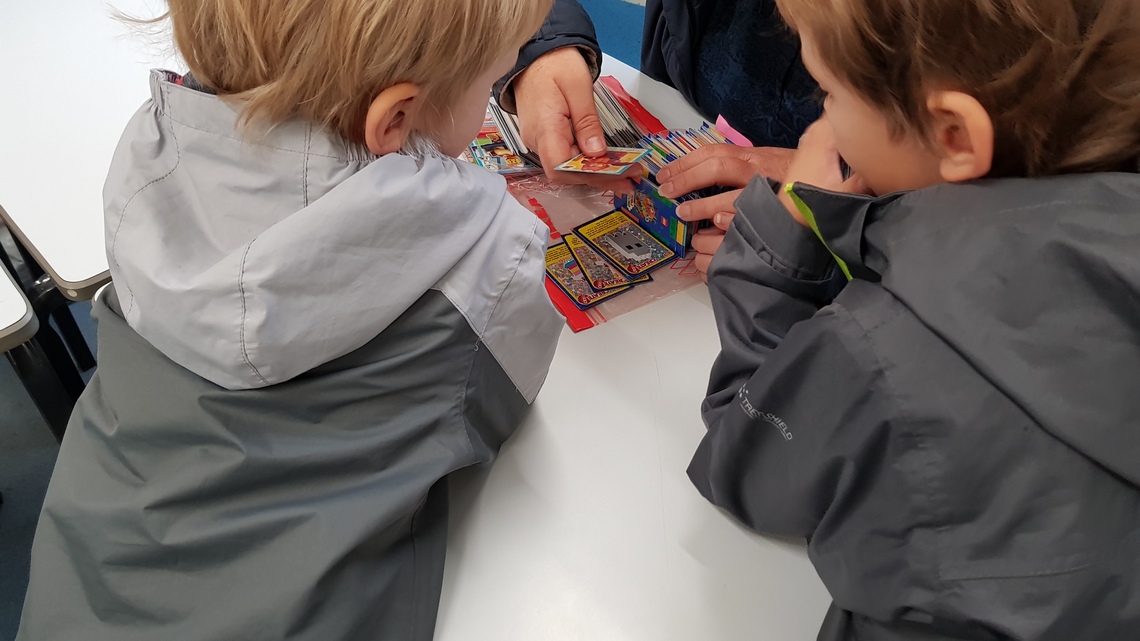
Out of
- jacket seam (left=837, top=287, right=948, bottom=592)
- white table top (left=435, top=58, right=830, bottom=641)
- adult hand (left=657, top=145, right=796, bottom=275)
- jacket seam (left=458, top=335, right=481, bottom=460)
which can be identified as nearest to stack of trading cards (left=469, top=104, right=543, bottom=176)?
adult hand (left=657, top=145, right=796, bottom=275)

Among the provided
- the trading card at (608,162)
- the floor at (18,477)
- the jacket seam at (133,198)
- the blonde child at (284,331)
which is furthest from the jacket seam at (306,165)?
the floor at (18,477)

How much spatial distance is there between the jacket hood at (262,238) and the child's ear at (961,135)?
395mm

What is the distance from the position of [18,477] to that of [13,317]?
0.87 metres

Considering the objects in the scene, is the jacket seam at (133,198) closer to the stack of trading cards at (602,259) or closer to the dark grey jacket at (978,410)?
the stack of trading cards at (602,259)

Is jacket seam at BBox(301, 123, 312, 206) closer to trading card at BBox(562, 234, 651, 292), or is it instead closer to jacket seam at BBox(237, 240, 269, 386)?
jacket seam at BBox(237, 240, 269, 386)

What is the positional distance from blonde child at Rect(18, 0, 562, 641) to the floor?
0.95 metres

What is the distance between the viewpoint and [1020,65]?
0.46 m

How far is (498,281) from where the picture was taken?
667 millimetres

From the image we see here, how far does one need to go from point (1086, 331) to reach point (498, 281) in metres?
0.46

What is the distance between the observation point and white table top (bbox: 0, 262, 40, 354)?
2.82 feet

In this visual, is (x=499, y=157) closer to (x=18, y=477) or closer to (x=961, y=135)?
(x=961, y=135)

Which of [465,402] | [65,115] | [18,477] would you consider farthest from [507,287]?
[18,477]

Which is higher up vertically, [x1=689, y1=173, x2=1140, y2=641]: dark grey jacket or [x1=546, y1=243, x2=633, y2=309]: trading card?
[x1=689, y1=173, x2=1140, y2=641]: dark grey jacket

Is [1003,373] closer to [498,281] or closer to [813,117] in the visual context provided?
[498,281]
